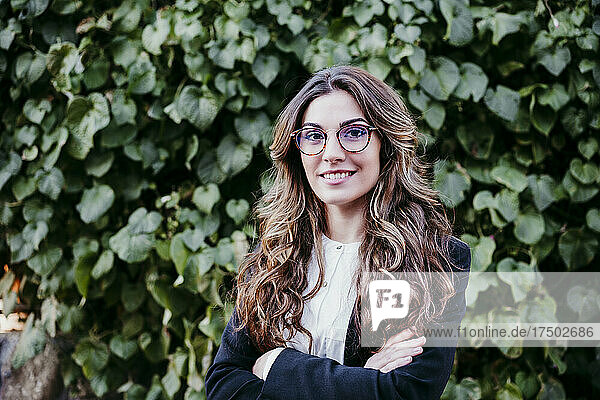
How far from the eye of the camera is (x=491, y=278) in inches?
77.4

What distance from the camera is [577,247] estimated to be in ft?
6.64

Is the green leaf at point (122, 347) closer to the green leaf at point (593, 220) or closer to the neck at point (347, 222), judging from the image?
the neck at point (347, 222)

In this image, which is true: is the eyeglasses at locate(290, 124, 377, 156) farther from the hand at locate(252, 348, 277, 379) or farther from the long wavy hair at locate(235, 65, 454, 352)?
the hand at locate(252, 348, 277, 379)

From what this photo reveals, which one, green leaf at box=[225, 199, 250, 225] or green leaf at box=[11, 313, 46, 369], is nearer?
green leaf at box=[225, 199, 250, 225]

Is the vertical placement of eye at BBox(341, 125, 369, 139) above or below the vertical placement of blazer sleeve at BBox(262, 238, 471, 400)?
above

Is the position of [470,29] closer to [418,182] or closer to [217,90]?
[217,90]

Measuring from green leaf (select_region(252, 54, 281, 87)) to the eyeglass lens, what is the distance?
3.08 feet

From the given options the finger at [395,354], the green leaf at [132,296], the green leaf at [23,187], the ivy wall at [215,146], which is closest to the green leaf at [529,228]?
the ivy wall at [215,146]

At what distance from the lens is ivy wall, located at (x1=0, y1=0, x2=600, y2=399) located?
197 cm

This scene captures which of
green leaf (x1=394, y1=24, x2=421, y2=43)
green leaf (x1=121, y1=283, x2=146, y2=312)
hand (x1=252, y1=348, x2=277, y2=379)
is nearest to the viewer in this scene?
hand (x1=252, y1=348, x2=277, y2=379)

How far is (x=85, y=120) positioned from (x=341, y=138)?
1279 mm

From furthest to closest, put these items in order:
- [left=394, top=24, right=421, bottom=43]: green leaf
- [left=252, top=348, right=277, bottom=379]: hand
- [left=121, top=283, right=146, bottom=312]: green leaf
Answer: [left=121, top=283, right=146, bottom=312]: green leaf < [left=394, top=24, right=421, bottom=43]: green leaf < [left=252, top=348, right=277, bottom=379]: hand

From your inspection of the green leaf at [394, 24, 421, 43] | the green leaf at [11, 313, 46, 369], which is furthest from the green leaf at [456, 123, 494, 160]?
the green leaf at [11, 313, 46, 369]

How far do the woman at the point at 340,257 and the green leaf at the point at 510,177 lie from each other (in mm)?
900
